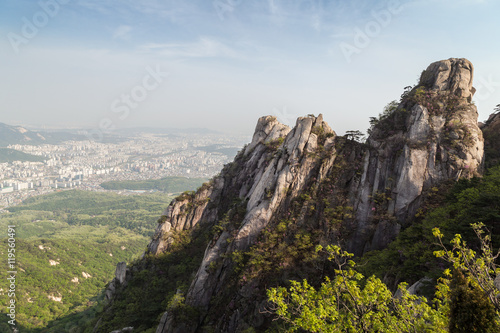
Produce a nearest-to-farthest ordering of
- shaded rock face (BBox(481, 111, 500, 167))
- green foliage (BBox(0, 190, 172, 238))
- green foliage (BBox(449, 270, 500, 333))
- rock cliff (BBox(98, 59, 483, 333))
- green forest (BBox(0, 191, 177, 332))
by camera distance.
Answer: green foliage (BBox(449, 270, 500, 333)) < rock cliff (BBox(98, 59, 483, 333)) < shaded rock face (BBox(481, 111, 500, 167)) < green forest (BBox(0, 191, 177, 332)) < green foliage (BBox(0, 190, 172, 238))

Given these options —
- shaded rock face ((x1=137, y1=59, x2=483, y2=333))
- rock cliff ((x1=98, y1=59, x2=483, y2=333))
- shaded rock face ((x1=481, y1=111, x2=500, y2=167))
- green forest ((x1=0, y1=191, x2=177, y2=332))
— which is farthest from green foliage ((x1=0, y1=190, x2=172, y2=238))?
shaded rock face ((x1=481, y1=111, x2=500, y2=167))

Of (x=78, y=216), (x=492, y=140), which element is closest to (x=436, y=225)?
(x=492, y=140)

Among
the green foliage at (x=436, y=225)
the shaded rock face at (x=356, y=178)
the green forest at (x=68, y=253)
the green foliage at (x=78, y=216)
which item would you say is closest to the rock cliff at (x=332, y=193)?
the shaded rock face at (x=356, y=178)

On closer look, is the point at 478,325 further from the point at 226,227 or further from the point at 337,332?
the point at 226,227

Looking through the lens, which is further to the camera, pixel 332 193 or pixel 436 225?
pixel 332 193

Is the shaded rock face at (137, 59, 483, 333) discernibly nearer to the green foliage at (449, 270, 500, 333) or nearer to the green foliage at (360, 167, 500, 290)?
the green foliage at (360, 167, 500, 290)

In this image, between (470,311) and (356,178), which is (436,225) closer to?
(356,178)
